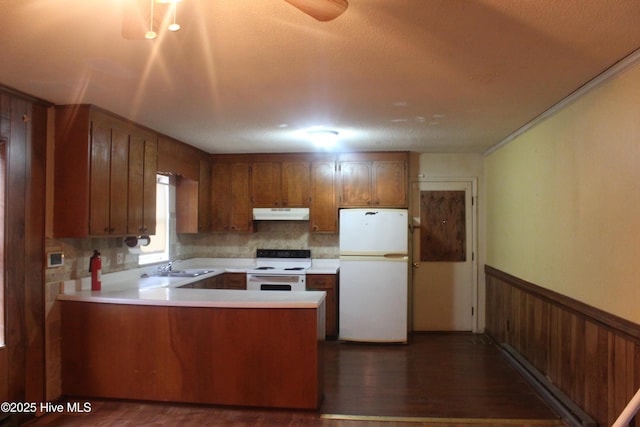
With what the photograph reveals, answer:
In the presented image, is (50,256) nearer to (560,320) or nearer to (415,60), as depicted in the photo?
(415,60)

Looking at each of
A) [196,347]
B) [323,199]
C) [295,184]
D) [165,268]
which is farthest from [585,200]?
[165,268]

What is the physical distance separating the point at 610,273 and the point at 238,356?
8.24 feet

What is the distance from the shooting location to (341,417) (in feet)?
9.85

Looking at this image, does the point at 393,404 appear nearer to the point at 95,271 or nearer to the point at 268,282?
the point at 268,282

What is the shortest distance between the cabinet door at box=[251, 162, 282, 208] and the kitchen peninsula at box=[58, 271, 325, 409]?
220 cm

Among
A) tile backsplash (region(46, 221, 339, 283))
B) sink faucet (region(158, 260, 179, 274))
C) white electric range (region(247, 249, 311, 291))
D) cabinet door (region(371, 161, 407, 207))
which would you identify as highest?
cabinet door (region(371, 161, 407, 207))

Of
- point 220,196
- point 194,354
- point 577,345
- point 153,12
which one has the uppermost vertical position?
point 153,12

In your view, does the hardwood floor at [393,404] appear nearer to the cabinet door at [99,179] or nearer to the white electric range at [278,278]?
the white electric range at [278,278]

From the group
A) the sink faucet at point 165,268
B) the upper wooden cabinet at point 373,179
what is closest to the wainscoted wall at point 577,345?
the upper wooden cabinet at point 373,179

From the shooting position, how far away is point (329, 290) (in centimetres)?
499

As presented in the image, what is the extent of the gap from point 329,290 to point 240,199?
5.46 ft

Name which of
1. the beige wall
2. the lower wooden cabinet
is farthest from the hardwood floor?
the beige wall

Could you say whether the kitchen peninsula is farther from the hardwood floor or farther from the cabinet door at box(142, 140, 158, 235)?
the cabinet door at box(142, 140, 158, 235)

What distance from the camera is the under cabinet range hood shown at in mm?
5258
